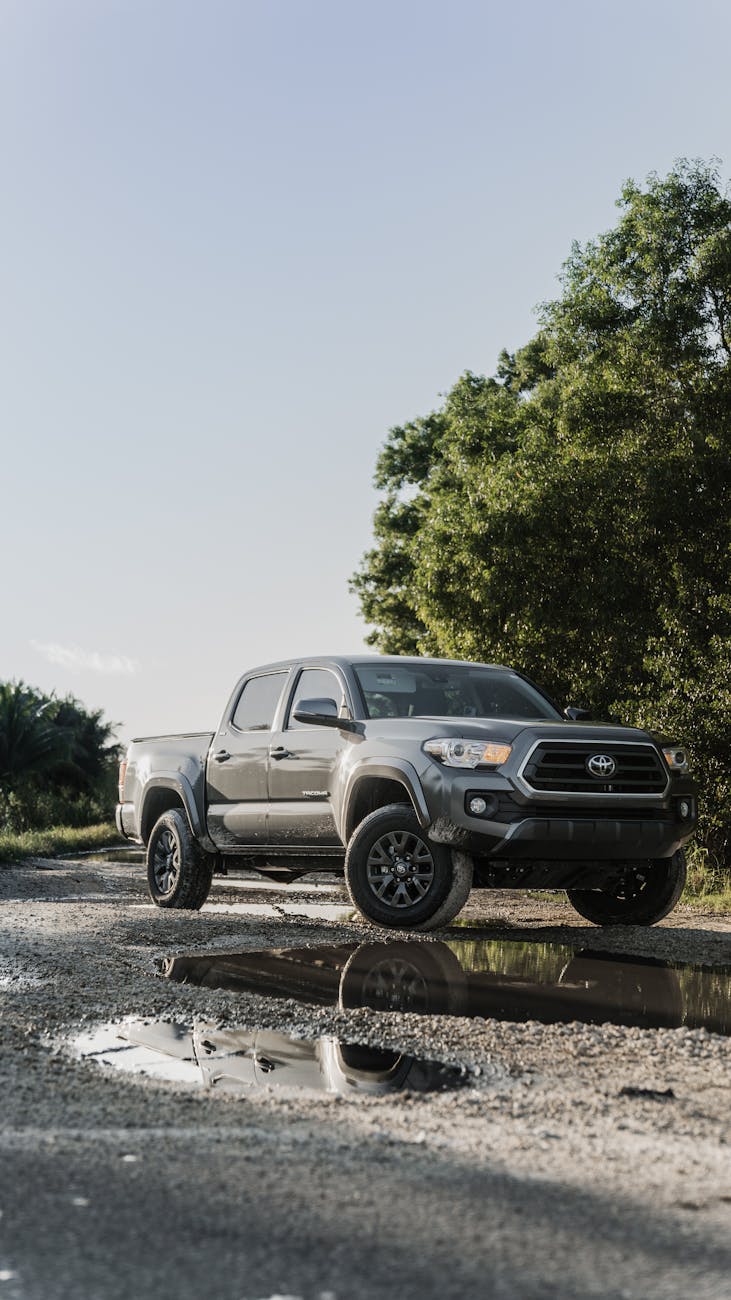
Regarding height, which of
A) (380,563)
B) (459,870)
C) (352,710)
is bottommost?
(459,870)

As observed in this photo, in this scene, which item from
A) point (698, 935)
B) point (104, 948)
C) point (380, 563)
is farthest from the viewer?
point (380, 563)

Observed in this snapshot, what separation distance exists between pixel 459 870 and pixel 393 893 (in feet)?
1.69

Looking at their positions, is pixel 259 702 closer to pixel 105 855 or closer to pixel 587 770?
pixel 587 770

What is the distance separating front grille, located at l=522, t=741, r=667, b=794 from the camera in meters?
8.46

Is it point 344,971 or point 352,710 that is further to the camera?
point 352,710

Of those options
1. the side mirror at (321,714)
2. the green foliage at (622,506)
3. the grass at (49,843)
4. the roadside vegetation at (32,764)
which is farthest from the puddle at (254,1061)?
the roadside vegetation at (32,764)

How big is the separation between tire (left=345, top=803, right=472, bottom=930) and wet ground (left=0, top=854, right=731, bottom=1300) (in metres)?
0.40

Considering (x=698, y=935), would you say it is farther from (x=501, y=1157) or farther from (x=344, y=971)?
(x=501, y=1157)

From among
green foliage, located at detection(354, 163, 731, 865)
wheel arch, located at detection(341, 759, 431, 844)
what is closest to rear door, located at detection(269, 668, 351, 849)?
wheel arch, located at detection(341, 759, 431, 844)

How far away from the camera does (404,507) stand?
39719mm

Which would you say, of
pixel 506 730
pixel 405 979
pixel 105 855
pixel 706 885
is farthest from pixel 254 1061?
pixel 105 855

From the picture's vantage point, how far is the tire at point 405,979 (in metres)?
6.28

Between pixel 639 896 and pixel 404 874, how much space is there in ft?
6.94

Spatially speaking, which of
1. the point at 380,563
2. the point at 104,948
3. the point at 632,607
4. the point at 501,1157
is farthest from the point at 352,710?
the point at 380,563
